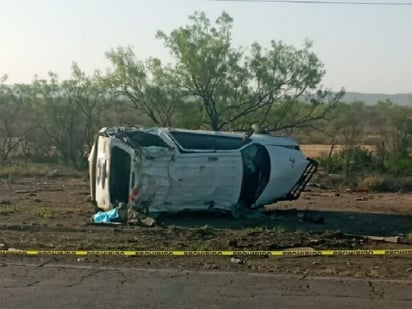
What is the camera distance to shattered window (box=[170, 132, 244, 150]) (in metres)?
18.7

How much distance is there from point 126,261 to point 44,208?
9.08 meters

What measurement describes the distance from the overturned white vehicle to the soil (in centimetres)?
49

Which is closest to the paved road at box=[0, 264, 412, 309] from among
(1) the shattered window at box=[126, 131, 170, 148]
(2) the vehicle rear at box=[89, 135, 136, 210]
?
(1) the shattered window at box=[126, 131, 170, 148]

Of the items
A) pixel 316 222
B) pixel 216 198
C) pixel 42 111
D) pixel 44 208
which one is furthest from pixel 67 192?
pixel 42 111

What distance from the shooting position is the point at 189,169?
59.7ft

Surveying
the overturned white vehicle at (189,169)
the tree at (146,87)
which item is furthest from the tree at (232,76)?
the overturned white vehicle at (189,169)

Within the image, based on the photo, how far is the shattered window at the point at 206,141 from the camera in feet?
61.5

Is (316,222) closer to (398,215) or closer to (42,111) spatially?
(398,215)

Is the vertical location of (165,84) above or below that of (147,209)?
above

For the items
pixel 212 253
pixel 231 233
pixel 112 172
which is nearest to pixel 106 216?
pixel 112 172

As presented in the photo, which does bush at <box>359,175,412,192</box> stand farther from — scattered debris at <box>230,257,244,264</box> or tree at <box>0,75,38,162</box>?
tree at <box>0,75,38,162</box>

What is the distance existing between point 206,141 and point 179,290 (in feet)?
31.8

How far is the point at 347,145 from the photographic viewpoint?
3697 cm

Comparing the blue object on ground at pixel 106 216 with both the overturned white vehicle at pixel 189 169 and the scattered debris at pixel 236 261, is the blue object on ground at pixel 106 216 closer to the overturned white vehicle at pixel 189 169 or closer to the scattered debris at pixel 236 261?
the overturned white vehicle at pixel 189 169
